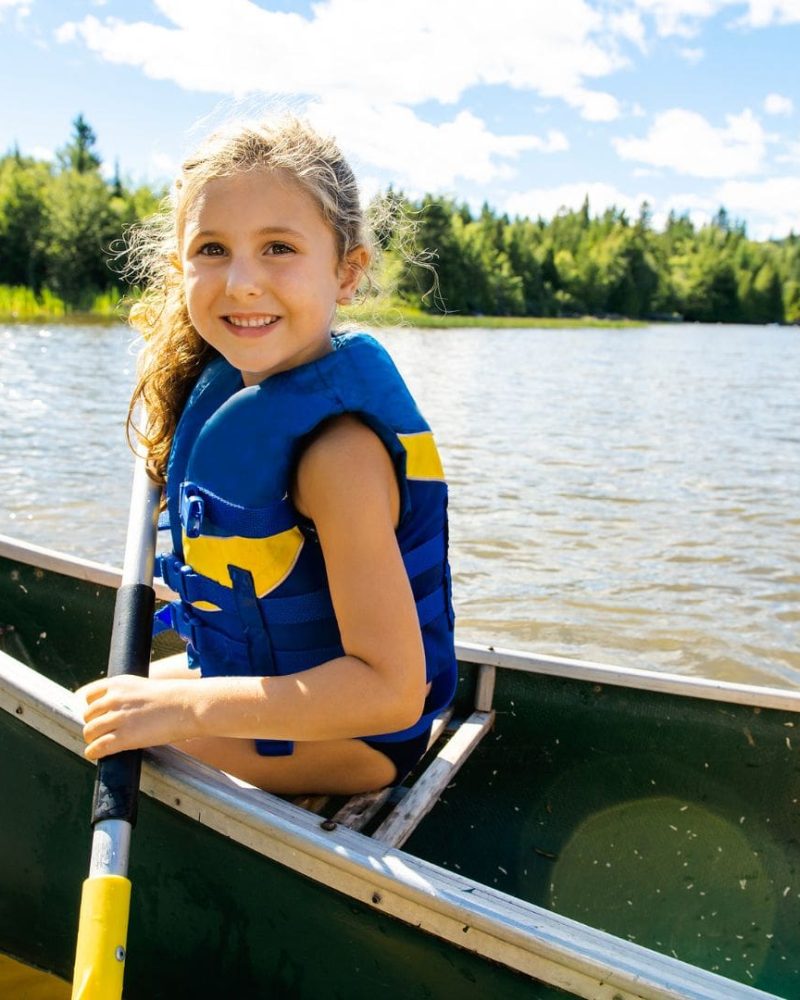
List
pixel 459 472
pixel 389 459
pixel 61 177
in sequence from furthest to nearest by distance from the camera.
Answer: pixel 61 177
pixel 459 472
pixel 389 459

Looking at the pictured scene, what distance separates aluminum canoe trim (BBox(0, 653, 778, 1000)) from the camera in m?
1.28

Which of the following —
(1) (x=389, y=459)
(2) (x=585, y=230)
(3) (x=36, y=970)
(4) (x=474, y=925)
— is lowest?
(3) (x=36, y=970)

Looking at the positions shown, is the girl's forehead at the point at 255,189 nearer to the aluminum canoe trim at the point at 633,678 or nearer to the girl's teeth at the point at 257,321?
the girl's teeth at the point at 257,321

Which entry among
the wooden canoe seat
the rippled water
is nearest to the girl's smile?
the wooden canoe seat

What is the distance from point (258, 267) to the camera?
57.2 inches

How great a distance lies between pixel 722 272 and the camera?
91688mm

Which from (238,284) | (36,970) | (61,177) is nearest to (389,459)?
(238,284)

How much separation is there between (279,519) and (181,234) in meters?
0.50

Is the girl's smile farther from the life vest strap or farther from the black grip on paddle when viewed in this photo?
the black grip on paddle

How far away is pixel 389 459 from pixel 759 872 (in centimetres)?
142

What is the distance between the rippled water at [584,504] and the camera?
15.6 feet

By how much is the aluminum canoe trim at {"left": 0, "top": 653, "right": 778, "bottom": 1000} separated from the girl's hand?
0.35ft

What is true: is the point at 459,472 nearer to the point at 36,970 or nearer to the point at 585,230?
the point at 36,970

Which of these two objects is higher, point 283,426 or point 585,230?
point 585,230
